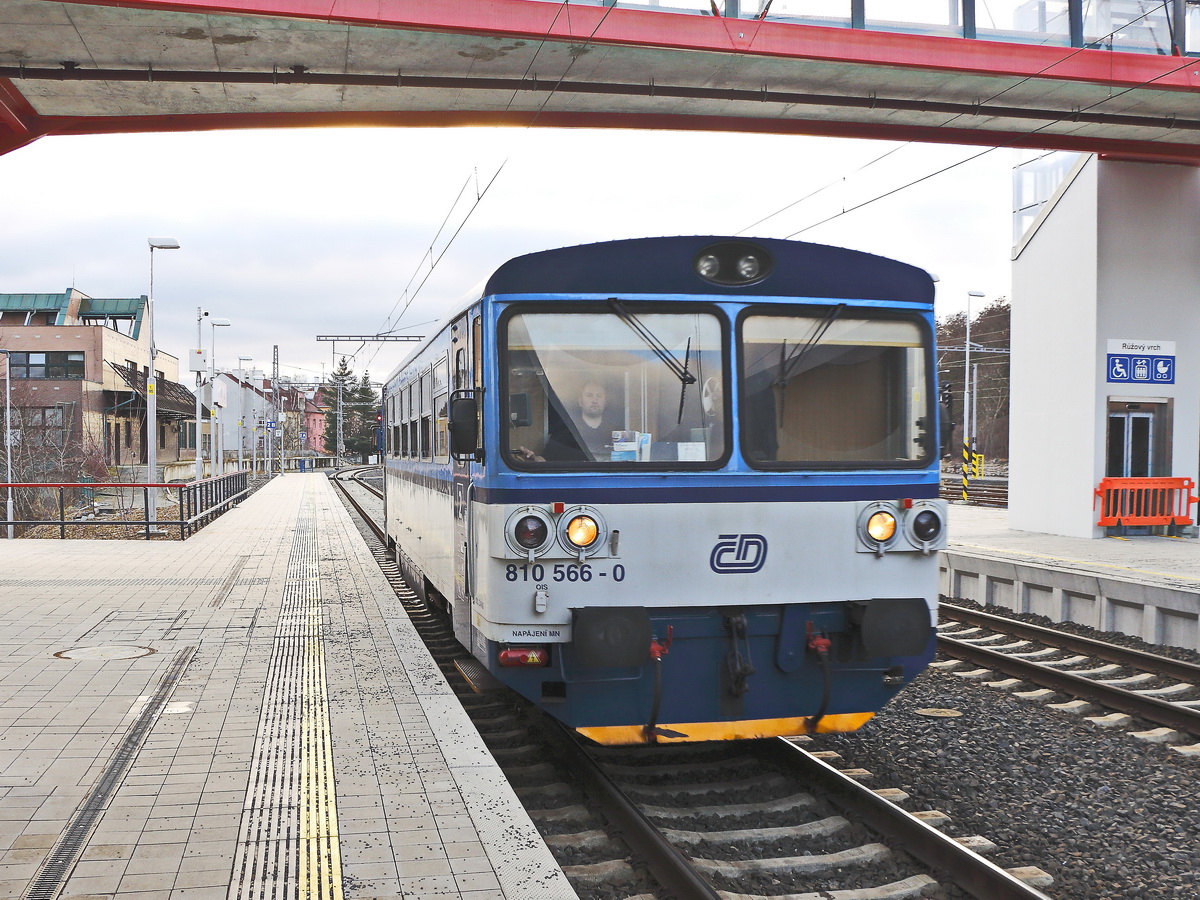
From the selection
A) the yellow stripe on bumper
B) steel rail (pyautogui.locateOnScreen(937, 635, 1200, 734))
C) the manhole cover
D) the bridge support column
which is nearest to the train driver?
the yellow stripe on bumper

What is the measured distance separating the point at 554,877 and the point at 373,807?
49.1 inches

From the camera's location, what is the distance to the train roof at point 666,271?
561 centimetres

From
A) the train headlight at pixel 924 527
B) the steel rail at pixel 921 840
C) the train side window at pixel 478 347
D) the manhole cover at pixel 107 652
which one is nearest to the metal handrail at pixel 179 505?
the manhole cover at pixel 107 652

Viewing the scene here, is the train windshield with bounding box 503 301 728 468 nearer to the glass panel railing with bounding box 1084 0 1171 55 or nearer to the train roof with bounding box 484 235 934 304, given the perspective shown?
the train roof with bounding box 484 235 934 304

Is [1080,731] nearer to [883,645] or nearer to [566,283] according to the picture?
[883,645]

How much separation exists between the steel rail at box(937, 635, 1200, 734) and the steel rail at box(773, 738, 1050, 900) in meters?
3.04

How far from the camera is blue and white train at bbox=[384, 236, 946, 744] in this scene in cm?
551

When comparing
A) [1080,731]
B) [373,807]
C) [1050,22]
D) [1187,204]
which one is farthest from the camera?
[1187,204]

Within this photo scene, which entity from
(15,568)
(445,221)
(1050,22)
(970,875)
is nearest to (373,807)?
(970,875)

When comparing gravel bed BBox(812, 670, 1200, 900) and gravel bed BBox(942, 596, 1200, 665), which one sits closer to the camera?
gravel bed BBox(812, 670, 1200, 900)

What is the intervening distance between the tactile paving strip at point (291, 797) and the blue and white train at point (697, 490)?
1.14m

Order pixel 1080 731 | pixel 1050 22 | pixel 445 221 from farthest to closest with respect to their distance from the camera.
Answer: pixel 445 221
pixel 1050 22
pixel 1080 731

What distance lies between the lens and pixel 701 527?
564cm

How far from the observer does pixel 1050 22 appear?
14180mm
